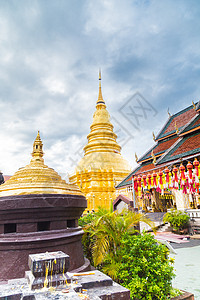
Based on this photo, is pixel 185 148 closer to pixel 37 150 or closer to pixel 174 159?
pixel 174 159

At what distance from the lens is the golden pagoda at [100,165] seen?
2319cm

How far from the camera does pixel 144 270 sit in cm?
353

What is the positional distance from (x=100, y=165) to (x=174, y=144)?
13.5 m

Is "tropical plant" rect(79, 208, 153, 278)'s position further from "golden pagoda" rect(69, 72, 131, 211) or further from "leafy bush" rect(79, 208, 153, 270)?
"golden pagoda" rect(69, 72, 131, 211)

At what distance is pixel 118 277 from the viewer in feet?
12.0

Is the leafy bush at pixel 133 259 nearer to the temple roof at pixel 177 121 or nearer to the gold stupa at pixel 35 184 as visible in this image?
the gold stupa at pixel 35 184

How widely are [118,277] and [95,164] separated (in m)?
21.4

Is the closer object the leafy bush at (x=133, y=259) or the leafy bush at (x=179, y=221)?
the leafy bush at (x=133, y=259)

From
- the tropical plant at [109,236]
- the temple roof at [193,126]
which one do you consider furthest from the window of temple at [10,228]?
the temple roof at [193,126]

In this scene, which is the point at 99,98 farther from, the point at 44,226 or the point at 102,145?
the point at 44,226

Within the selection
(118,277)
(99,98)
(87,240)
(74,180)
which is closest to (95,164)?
(74,180)

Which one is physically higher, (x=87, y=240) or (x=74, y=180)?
(x=74, y=180)

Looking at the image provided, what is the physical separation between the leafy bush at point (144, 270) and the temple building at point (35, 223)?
0.78m

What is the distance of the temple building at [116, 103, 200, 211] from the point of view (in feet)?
31.5
